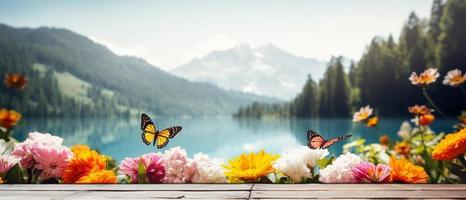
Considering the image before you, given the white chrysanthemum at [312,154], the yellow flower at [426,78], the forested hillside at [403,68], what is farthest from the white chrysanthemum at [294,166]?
the forested hillside at [403,68]

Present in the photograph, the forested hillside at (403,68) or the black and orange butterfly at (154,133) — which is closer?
the black and orange butterfly at (154,133)

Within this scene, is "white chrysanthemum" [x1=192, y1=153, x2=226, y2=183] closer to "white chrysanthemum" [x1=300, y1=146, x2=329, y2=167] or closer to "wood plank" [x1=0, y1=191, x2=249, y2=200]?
"wood plank" [x1=0, y1=191, x2=249, y2=200]

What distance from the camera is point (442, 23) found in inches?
2258

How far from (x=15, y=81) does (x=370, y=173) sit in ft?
16.7

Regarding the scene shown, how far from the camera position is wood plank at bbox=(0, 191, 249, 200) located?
6.27 ft

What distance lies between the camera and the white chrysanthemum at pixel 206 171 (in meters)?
2.28

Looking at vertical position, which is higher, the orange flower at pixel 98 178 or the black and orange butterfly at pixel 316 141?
the black and orange butterfly at pixel 316 141

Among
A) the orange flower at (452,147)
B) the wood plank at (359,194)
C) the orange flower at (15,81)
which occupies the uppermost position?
the orange flower at (15,81)

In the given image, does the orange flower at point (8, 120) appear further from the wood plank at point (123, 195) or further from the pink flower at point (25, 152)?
the wood plank at point (123, 195)

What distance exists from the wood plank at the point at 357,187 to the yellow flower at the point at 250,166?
0.22 ft

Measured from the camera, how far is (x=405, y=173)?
2164 mm

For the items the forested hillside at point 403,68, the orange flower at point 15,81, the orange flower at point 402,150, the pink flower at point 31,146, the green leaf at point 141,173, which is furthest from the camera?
the forested hillside at point 403,68

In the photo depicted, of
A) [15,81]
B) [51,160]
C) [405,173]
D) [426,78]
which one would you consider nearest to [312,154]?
[405,173]

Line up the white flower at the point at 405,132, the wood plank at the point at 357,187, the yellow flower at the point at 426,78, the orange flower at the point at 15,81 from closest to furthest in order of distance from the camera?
the wood plank at the point at 357,187, the yellow flower at the point at 426,78, the orange flower at the point at 15,81, the white flower at the point at 405,132
